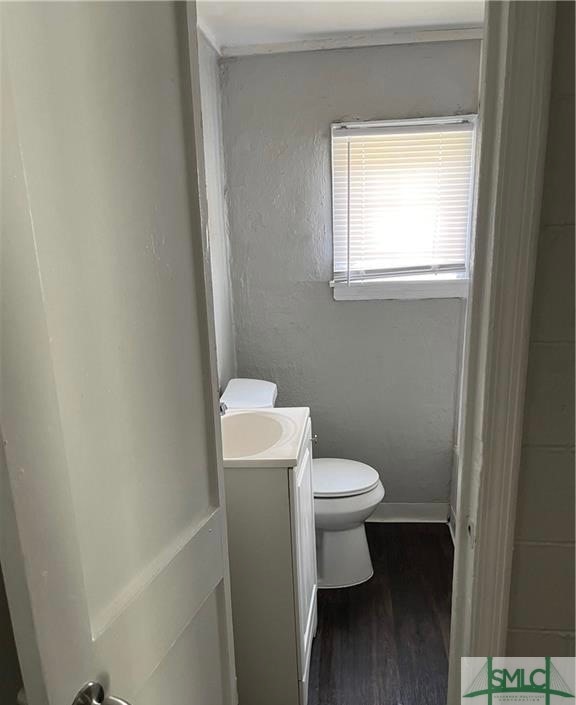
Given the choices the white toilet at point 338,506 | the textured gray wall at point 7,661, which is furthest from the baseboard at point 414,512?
the textured gray wall at point 7,661

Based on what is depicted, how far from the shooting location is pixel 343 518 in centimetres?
225

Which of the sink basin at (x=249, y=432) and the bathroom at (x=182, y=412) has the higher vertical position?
the bathroom at (x=182, y=412)

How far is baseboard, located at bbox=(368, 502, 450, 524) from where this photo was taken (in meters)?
2.87

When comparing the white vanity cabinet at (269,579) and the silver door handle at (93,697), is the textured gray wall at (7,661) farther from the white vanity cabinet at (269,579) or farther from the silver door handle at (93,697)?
the white vanity cabinet at (269,579)

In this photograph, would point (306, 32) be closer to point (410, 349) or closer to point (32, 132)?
point (410, 349)

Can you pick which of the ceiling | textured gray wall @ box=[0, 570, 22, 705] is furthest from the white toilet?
the ceiling

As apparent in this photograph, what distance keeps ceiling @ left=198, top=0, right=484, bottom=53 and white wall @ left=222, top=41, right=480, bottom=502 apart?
0.32ft

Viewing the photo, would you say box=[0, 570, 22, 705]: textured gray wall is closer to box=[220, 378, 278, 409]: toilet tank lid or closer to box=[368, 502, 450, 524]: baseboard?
box=[220, 378, 278, 409]: toilet tank lid

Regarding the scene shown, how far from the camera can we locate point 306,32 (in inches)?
89.7

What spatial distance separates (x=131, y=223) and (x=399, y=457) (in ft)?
7.52

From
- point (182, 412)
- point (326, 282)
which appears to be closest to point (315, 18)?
point (326, 282)

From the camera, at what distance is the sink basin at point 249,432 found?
191 centimetres

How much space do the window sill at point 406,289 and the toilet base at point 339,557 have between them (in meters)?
1.05

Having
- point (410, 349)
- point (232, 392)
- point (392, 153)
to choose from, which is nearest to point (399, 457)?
point (410, 349)
